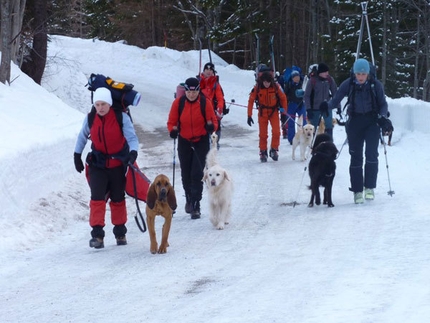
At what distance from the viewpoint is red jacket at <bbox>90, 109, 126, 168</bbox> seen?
8438 mm

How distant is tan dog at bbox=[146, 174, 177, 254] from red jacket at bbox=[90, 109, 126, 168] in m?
0.73

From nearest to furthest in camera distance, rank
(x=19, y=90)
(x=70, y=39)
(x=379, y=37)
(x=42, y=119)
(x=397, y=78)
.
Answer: (x=42, y=119) < (x=19, y=90) < (x=379, y=37) < (x=397, y=78) < (x=70, y=39)

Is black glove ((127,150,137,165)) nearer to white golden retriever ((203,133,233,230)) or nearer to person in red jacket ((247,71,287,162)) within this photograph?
white golden retriever ((203,133,233,230))

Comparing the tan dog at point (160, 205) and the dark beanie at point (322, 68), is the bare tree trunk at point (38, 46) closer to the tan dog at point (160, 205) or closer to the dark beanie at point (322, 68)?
the dark beanie at point (322, 68)

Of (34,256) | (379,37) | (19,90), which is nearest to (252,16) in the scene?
(379,37)

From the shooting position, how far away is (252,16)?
130 feet

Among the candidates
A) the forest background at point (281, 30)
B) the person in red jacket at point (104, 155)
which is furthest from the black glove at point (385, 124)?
the forest background at point (281, 30)

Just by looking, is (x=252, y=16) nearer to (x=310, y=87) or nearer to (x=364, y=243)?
(x=310, y=87)

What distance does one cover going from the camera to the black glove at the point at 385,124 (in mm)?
9953

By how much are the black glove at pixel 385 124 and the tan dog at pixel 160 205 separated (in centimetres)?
345

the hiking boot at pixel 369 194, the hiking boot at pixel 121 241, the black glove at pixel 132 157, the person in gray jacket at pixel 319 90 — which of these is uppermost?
the person in gray jacket at pixel 319 90

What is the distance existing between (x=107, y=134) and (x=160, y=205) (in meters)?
1.07

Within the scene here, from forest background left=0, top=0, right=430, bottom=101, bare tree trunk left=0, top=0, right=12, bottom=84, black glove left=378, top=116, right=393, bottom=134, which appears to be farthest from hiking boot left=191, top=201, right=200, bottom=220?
forest background left=0, top=0, right=430, bottom=101

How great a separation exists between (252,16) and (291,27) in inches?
189
